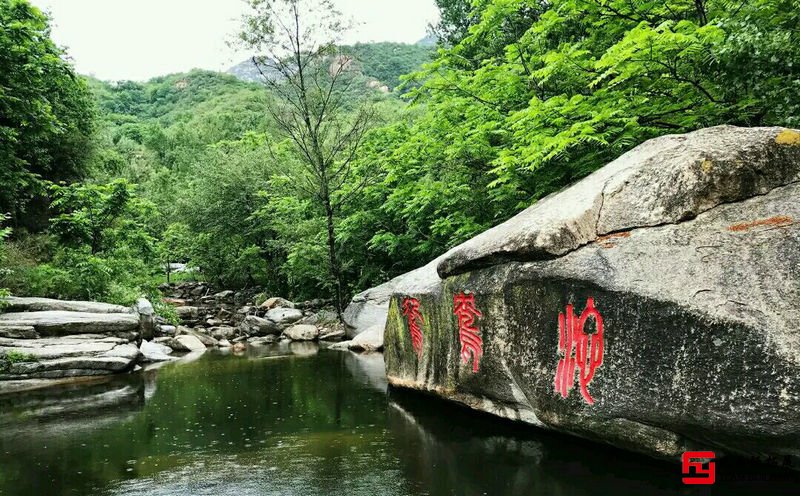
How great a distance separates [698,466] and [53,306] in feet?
41.3

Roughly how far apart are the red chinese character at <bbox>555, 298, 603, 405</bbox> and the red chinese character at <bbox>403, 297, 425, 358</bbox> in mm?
2944

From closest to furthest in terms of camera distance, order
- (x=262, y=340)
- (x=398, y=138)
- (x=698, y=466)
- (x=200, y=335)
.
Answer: (x=698, y=466), (x=262, y=340), (x=200, y=335), (x=398, y=138)

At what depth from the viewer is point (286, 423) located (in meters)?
7.48

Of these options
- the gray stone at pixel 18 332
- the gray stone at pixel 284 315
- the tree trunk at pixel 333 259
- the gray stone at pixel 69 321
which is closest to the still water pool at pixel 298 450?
the gray stone at pixel 18 332

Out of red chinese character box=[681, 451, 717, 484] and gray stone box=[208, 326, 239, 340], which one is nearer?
red chinese character box=[681, 451, 717, 484]

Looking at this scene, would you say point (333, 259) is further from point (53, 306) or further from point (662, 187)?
point (662, 187)

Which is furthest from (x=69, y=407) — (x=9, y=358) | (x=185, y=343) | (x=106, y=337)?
(x=185, y=343)

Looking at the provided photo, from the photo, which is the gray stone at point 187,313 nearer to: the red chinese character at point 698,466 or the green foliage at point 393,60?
the red chinese character at point 698,466

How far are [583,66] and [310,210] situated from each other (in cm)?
1506

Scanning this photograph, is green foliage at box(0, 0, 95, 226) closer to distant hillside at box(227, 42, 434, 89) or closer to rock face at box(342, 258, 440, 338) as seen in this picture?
rock face at box(342, 258, 440, 338)

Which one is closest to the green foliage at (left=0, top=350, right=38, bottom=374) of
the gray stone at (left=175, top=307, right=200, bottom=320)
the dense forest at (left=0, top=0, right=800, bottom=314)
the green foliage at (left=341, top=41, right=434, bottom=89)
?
the dense forest at (left=0, top=0, right=800, bottom=314)

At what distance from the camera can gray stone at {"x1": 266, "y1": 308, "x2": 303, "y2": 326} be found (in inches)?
761

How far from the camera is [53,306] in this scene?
38.5ft

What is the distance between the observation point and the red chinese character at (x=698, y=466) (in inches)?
184
